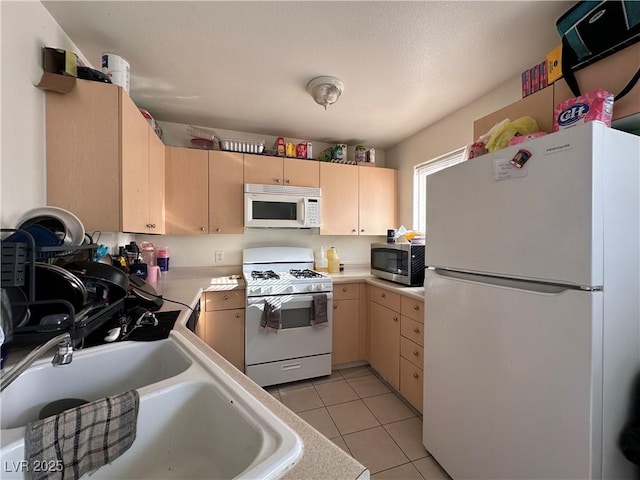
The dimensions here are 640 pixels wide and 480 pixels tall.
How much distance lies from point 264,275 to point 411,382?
145cm

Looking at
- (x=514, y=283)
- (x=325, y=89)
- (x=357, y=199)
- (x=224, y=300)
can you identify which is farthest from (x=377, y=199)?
(x=514, y=283)

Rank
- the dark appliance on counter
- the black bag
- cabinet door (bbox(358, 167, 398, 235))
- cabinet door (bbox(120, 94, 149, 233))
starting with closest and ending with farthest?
the black bag → cabinet door (bbox(120, 94, 149, 233)) → the dark appliance on counter → cabinet door (bbox(358, 167, 398, 235))

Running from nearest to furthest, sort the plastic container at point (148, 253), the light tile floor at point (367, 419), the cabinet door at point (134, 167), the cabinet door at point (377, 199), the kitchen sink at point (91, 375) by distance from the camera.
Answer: the kitchen sink at point (91, 375) < the cabinet door at point (134, 167) < the light tile floor at point (367, 419) < the plastic container at point (148, 253) < the cabinet door at point (377, 199)

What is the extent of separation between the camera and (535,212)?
2.96ft

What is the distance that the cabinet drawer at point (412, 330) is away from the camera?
5.87 ft

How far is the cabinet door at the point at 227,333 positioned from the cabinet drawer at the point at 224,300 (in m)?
0.03

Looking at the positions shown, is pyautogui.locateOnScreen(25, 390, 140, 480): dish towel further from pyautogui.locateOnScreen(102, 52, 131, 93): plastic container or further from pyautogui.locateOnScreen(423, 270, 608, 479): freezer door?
pyautogui.locateOnScreen(102, 52, 131, 93): plastic container

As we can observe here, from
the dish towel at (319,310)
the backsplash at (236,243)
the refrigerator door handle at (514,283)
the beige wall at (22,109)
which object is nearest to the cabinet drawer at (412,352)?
the dish towel at (319,310)

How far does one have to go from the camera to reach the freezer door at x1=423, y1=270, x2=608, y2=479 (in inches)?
31.3

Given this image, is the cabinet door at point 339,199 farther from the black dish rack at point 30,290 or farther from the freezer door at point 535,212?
the black dish rack at point 30,290

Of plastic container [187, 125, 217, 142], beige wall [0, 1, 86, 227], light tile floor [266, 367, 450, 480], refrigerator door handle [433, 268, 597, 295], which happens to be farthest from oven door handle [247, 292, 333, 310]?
plastic container [187, 125, 217, 142]

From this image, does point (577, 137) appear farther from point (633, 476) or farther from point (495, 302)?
point (633, 476)

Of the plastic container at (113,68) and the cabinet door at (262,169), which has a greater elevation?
the plastic container at (113,68)

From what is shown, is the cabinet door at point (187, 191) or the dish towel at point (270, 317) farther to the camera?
the cabinet door at point (187, 191)
